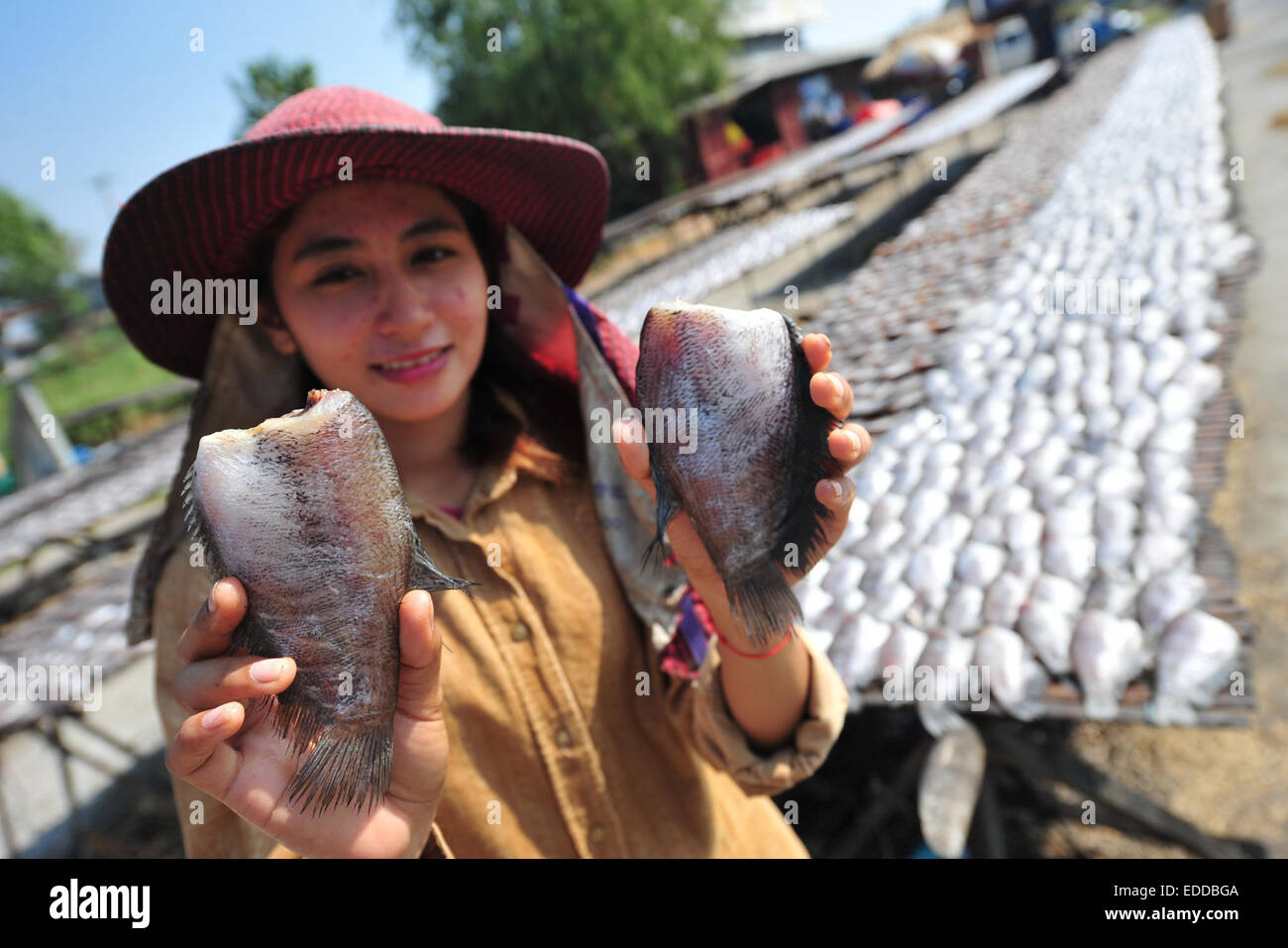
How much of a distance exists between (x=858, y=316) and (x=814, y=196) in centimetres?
1722

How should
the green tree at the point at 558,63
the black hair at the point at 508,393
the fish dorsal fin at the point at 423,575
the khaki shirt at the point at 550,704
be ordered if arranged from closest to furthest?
the fish dorsal fin at the point at 423,575
the khaki shirt at the point at 550,704
the black hair at the point at 508,393
the green tree at the point at 558,63

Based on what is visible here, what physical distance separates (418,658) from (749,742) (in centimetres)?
99

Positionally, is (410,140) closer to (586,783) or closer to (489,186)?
(489,186)

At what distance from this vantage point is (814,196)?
21.2 metres

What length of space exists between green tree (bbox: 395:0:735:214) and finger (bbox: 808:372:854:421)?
24.8m

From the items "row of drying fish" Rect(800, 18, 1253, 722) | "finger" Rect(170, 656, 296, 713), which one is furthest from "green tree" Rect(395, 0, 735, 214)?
"finger" Rect(170, 656, 296, 713)

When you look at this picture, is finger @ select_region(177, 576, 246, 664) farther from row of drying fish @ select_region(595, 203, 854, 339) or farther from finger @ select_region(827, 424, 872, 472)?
row of drying fish @ select_region(595, 203, 854, 339)

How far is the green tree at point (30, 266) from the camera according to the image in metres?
43.7

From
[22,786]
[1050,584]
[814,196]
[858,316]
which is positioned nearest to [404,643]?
[1050,584]

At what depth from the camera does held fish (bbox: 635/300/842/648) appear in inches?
50.0

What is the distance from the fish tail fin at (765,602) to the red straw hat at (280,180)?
0.99m

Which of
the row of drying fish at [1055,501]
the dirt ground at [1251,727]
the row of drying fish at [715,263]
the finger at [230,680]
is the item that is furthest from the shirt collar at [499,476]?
the row of drying fish at [715,263]

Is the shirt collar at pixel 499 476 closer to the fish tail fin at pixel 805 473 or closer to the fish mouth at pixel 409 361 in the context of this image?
the fish mouth at pixel 409 361

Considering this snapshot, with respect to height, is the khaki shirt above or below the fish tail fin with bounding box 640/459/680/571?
below
